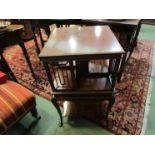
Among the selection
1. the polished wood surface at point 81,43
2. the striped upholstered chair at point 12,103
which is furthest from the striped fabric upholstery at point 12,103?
the polished wood surface at point 81,43

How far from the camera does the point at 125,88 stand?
1.92 m

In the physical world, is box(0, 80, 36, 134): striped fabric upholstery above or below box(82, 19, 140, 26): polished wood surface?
below

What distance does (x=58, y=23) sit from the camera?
2045 mm

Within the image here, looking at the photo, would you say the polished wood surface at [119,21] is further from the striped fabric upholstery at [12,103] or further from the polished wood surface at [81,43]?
the striped fabric upholstery at [12,103]

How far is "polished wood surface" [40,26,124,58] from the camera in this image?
3.21 ft

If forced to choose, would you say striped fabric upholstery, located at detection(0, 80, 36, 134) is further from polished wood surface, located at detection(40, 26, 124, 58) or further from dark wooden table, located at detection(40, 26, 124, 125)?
polished wood surface, located at detection(40, 26, 124, 58)

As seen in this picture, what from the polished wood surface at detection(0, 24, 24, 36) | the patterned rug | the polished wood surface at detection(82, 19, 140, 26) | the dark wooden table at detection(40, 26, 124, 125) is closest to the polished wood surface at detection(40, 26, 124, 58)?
the dark wooden table at detection(40, 26, 124, 125)

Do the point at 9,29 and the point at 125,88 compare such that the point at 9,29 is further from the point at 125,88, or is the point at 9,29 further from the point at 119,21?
the point at 125,88

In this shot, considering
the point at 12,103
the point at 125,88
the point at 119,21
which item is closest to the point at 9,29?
the point at 12,103

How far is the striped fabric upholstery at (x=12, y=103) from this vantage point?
3.72ft

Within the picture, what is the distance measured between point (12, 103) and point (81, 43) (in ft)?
2.22

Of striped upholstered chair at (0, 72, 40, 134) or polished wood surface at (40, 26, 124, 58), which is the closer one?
polished wood surface at (40, 26, 124, 58)
